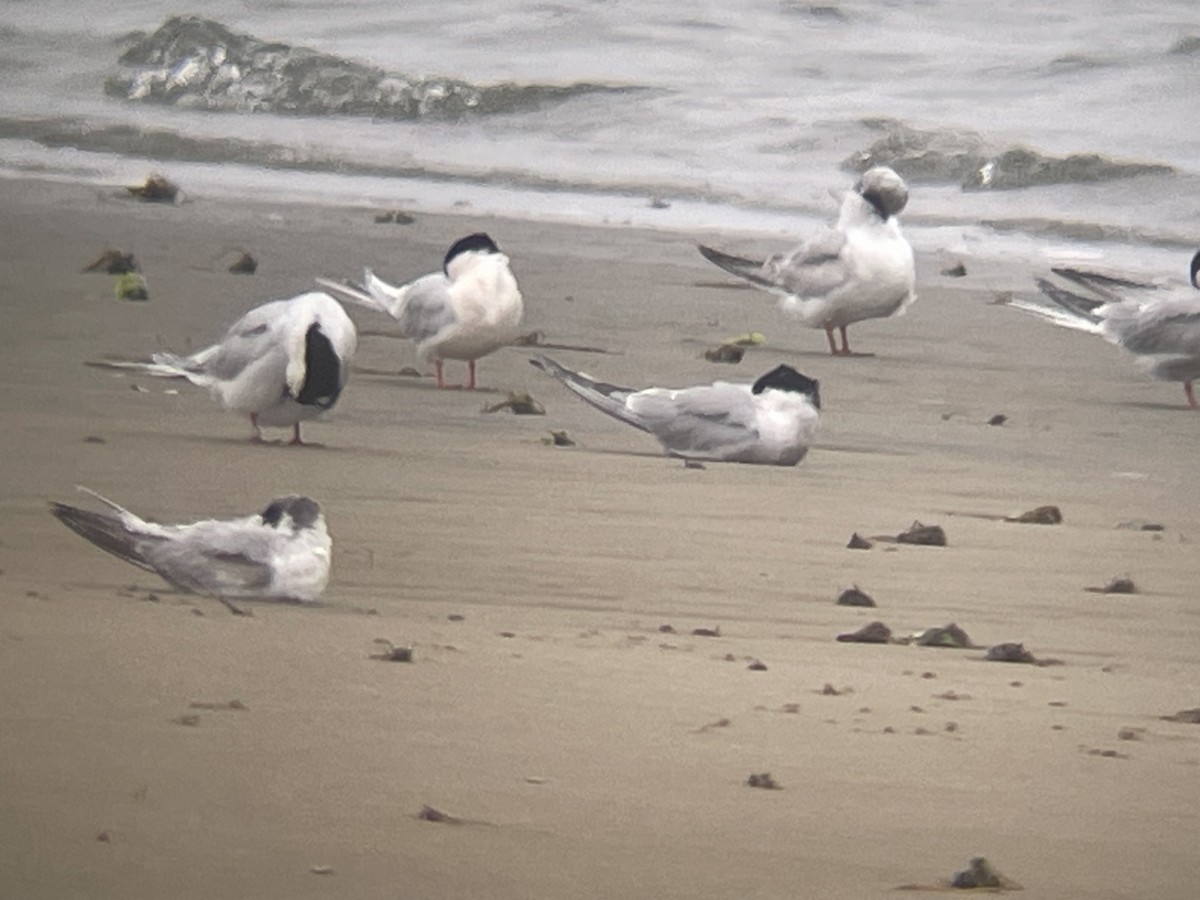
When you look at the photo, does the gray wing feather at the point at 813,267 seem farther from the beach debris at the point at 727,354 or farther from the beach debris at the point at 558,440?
the beach debris at the point at 558,440

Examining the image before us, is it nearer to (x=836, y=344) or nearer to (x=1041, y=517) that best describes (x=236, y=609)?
(x=1041, y=517)

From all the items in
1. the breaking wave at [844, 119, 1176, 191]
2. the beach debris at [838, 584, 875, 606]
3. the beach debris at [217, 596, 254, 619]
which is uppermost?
the breaking wave at [844, 119, 1176, 191]

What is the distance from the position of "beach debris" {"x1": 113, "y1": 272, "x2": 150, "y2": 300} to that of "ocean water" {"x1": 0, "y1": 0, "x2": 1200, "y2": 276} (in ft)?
12.5

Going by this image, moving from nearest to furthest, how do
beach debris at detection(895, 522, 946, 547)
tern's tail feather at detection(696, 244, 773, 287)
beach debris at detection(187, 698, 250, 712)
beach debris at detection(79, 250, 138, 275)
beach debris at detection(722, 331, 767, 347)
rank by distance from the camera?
beach debris at detection(187, 698, 250, 712), beach debris at detection(895, 522, 946, 547), beach debris at detection(722, 331, 767, 347), beach debris at detection(79, 250, 138, 275), tern's tail feather at detection(696, 244, 773, 287)

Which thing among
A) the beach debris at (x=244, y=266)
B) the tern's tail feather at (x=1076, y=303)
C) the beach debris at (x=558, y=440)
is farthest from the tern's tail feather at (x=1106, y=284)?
the beach debris at (x=558, y=440)

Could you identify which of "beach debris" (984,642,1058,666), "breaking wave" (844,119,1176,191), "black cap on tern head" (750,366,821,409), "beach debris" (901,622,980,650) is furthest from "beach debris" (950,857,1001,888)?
"breaking wave" (844,119,1176,191)

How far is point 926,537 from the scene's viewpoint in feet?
17.8

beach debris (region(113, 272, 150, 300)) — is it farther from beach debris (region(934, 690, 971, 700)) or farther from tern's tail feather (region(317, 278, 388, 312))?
beach debris (region(934, 690, 971, 700))

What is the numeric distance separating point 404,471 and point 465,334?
1762 millimetres

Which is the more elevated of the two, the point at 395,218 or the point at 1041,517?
the point at 395,218

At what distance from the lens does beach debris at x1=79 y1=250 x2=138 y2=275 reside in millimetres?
9312

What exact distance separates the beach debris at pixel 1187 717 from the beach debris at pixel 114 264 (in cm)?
603

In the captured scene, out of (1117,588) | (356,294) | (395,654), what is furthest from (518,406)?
(395,654)

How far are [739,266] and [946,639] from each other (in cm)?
548
